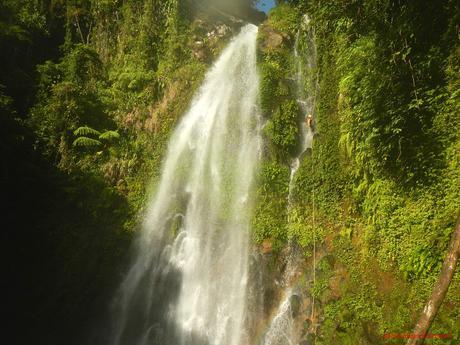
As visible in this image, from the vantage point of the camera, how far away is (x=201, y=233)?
12867mm

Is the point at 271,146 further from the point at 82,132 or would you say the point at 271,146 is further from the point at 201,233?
the point at 82,132

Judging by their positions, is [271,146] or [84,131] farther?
[84,131]

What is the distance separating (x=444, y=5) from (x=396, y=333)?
6561 mm

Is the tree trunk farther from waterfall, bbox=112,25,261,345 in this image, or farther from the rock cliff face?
the rock cliff face

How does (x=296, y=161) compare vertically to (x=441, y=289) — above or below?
above

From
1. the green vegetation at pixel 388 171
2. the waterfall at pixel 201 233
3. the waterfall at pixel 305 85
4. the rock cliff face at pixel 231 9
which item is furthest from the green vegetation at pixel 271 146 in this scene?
the rock cliff face at pixel 231 9

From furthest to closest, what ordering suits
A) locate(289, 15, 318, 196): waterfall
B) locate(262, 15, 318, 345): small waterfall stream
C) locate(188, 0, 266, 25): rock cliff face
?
1. locate(188, 0, 266, 25): rock cliff face
2. locate(289, 15, 318, 196): waterfall
3. locate(262, 15, 318, 345): small waterfall stream

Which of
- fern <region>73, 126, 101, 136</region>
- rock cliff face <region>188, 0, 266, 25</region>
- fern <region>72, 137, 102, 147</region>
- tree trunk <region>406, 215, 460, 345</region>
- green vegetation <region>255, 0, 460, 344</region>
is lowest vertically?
tree trunk <region>406, 215, 460, 345</region>

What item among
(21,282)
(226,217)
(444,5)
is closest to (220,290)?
(226,217)

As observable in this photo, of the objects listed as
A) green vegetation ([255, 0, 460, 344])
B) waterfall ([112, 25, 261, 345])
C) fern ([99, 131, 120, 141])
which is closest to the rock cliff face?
waterfall ([112, 25, 261, 345])

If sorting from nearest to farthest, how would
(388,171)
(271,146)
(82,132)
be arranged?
(388,171)
(271,146)
(82,132)

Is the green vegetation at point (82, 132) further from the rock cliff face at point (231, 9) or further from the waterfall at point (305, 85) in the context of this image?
the waterfall at point (305, 85)

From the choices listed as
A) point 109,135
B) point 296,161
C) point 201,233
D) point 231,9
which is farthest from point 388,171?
point 231,9

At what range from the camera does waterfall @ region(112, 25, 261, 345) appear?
11148mm
